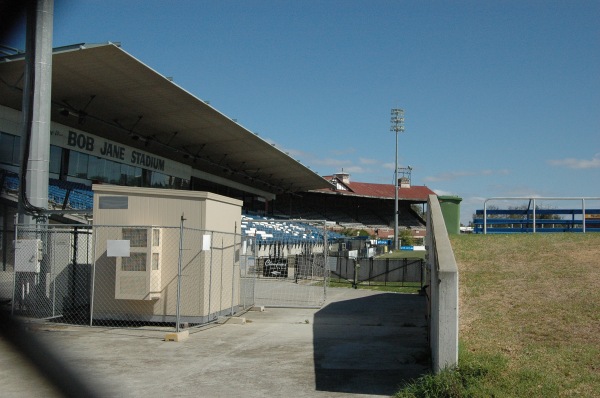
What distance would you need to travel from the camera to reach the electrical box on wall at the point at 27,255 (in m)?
14.5

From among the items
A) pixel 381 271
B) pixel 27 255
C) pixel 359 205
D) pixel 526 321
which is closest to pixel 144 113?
pixel 381 271

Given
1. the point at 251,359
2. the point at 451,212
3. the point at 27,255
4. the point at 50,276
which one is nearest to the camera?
the point at 251,359

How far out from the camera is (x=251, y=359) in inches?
432

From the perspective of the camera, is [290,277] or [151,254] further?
[290,277]

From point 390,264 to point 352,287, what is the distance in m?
2.13

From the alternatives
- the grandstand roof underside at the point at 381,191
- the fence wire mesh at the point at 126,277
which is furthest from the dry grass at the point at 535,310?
the grandstand roof underside at the point at 381,191

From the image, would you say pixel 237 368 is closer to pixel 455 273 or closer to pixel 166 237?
pixel 455 273

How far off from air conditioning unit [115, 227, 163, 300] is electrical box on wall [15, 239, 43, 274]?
1.92 m

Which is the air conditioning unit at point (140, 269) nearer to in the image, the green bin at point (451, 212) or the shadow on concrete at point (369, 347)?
the shadow on concrete at point (369, 347)

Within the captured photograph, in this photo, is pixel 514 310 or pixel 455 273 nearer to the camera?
pixel 455 273

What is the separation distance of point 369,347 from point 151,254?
5.05m

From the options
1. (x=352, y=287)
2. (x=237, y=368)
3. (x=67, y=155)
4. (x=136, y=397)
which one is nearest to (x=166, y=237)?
(x=237, y=368)

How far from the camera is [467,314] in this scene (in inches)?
410

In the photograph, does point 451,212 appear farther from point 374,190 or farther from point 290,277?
point 374,190
